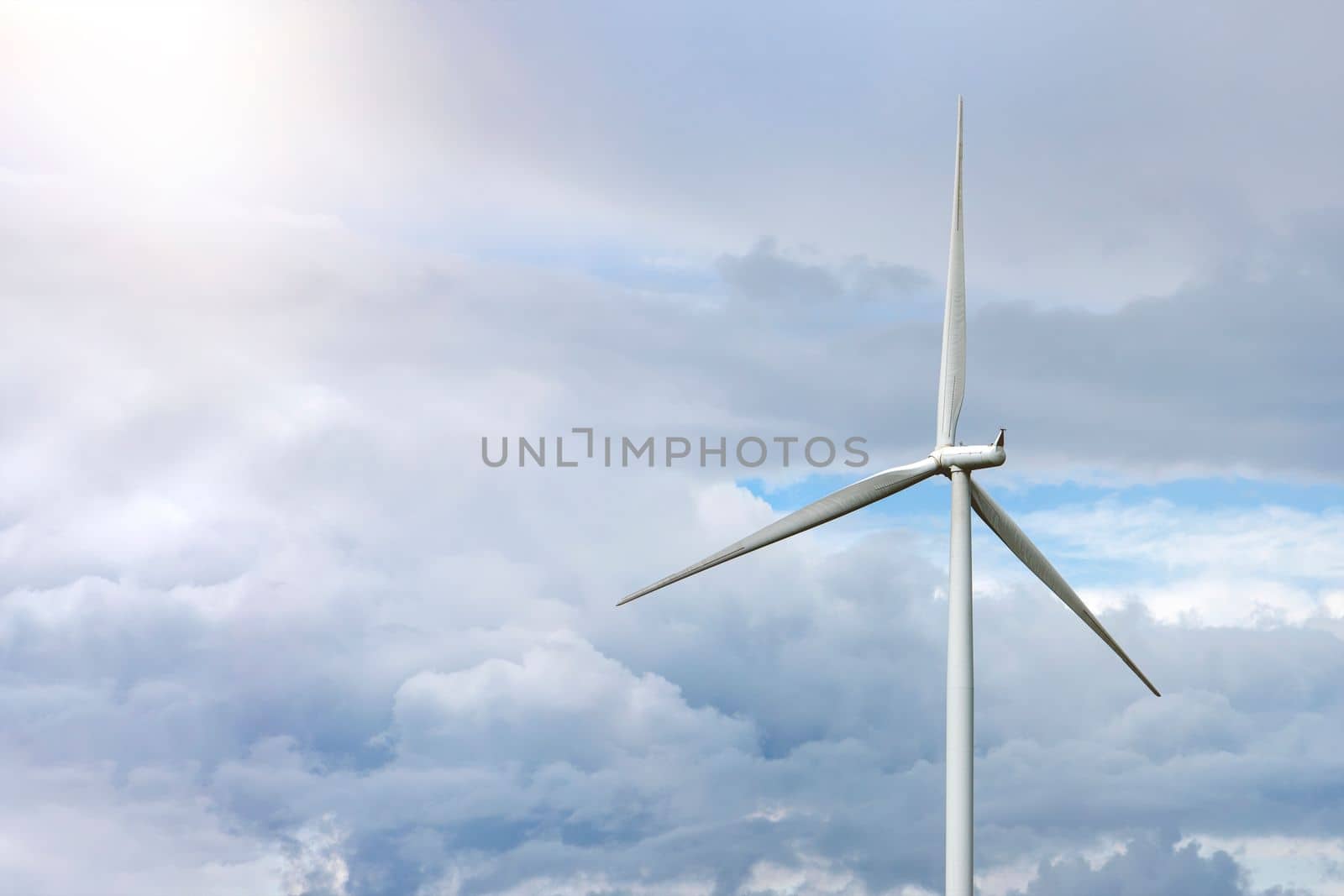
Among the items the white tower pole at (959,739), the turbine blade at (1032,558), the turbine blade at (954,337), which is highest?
the turbine blade at (954,337)

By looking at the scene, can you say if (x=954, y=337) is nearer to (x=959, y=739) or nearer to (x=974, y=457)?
(x=974, y=457)

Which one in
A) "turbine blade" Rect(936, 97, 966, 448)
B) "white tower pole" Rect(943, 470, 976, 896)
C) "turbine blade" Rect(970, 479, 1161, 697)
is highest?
"turbine blade" Rect(936, 97, 966, 448)

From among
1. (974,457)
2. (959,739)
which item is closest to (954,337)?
(974,457)

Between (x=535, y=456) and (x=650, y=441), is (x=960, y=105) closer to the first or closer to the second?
(x=650, y=441)

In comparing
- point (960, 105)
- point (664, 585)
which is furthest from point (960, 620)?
point (960, 105)

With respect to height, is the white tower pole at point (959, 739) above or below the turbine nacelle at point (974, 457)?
below
